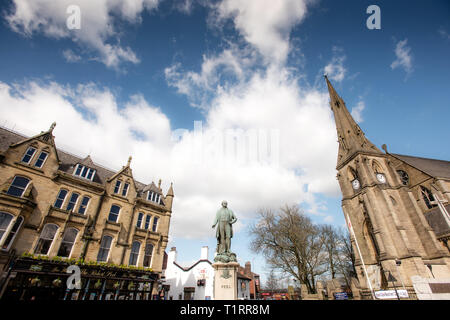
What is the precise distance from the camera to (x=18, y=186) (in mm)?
16750

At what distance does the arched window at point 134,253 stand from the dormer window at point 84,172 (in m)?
8.22

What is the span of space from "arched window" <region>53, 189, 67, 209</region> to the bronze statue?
53.4 ft

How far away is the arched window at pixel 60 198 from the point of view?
1841cm

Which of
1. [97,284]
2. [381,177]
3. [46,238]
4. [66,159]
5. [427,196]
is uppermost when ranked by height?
[381,177]

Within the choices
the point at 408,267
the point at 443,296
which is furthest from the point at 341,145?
the point at 443,296

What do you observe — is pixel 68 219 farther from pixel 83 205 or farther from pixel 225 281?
pixel 225 281

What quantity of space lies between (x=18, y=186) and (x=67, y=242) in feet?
19.6

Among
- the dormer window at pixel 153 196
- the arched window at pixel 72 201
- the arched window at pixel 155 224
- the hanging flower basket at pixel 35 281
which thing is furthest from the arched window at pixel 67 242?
the dormer window at pixel 153 196

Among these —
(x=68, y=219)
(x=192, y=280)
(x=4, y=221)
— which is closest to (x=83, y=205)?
(x=68, y=219)

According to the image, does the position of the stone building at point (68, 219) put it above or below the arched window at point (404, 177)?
below

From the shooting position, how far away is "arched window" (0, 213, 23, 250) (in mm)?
14945

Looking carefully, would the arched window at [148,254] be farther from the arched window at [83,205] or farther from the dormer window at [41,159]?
the dormer window at [41,159]

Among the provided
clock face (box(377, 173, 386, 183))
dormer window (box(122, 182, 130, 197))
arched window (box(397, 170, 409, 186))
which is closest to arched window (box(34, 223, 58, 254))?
dormer window (box(122, 182, 130, 197))

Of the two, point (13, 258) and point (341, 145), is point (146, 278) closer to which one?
point (13, 258)
